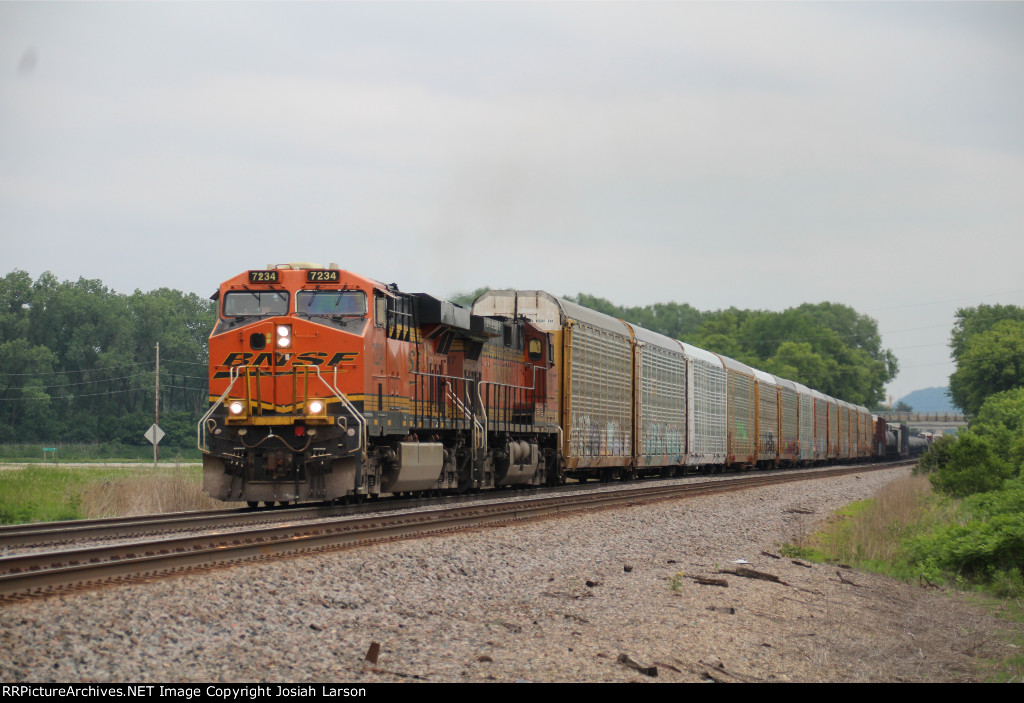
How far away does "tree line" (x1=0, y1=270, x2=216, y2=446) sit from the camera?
249ft

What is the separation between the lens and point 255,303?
15.7m

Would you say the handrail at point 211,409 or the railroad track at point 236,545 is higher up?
the handrail at point 211,409

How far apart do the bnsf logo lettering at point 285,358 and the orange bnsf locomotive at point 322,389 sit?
0.02m

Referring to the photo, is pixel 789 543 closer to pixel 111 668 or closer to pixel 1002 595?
pixel 1002 595

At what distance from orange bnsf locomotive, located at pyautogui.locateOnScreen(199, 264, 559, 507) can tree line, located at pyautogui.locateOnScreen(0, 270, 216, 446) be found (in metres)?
61.9

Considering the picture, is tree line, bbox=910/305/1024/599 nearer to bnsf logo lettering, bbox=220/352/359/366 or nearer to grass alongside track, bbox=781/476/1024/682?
grass alongside track, bbox=781/476/1024/682

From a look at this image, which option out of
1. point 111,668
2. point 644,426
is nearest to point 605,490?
point 644,426

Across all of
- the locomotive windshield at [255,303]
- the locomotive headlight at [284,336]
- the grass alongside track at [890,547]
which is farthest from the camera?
the locomotive windshield at [255,303]

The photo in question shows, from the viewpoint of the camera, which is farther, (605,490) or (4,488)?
(605,490)

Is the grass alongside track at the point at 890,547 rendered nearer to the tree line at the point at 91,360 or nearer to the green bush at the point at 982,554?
the green bush at the point at 982,554

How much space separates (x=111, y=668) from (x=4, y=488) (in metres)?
13.1

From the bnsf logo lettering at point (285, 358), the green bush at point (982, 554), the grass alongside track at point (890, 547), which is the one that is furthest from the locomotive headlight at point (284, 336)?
the green bush at point (982, 554)

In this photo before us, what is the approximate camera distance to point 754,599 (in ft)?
33.2

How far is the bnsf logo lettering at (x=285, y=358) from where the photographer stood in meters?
15.0
